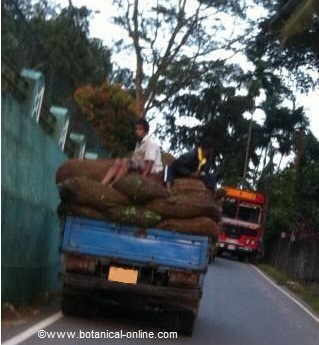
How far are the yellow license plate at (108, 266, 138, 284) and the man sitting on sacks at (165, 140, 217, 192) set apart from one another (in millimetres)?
1727

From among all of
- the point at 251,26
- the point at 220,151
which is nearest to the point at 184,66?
the point at 251,26

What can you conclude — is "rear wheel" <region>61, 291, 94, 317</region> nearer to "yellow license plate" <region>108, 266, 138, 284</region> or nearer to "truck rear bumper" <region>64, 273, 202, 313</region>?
"truck rear bumper" <region>64, 273, 202, 313</region>

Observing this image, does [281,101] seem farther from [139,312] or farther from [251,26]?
[139,312]

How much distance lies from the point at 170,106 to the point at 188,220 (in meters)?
40.8

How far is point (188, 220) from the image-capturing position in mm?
11445

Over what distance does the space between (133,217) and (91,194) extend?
2.08 ft

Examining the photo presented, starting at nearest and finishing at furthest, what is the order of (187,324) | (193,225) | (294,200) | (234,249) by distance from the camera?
1. (193,225)
2. (187,324)
3. (234,249)
4. (294,200)

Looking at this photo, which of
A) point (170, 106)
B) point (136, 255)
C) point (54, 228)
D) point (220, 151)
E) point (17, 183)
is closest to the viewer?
point (136, 255)

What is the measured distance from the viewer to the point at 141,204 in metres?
11.5

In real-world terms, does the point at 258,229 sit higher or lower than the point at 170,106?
lower

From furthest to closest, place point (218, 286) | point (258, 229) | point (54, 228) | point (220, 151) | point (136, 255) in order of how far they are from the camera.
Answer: point (220, 151), point (258, 229), point (218, 286), point (54, 228), point (136, 255)

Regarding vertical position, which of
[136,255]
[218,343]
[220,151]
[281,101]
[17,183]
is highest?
[281,101]

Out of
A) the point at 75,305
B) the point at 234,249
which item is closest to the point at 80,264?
the point at 75,305

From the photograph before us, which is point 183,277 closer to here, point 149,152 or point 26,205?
point 149,152
